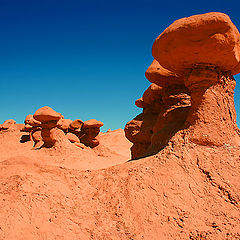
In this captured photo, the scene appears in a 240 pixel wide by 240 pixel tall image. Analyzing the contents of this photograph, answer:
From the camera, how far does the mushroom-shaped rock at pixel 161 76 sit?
17.0 feet

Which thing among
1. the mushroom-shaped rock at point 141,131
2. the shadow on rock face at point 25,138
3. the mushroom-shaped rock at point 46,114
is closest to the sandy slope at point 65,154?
the shadow on rock face at point 25,138

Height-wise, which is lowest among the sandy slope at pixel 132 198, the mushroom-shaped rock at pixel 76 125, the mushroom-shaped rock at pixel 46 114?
the sandy slope at pixel 132 198

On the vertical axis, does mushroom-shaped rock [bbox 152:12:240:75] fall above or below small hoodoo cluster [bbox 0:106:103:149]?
below

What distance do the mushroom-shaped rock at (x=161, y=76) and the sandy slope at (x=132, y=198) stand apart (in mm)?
2028

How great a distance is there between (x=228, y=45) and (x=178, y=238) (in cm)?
283

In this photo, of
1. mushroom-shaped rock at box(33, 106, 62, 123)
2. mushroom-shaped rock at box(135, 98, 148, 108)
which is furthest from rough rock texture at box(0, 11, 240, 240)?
mushroom-shaped rock at box(33, 106, 62, 123)

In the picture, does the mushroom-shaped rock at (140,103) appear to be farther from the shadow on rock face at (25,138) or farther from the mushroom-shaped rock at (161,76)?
the shadow on rock face at (25,138)

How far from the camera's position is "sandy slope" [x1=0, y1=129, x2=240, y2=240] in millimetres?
2543

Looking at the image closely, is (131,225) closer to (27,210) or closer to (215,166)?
(27,210)

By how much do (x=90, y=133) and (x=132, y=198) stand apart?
932cm

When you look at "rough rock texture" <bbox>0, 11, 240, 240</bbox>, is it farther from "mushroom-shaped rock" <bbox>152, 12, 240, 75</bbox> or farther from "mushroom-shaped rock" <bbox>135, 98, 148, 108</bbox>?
"mushroom-shaped rock" <bbox>135, 98, 148, 108</bbox>

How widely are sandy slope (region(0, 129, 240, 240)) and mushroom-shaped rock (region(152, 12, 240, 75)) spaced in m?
1.43

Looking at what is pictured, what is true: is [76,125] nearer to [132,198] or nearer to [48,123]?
[48,123]

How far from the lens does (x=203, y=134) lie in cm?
360
